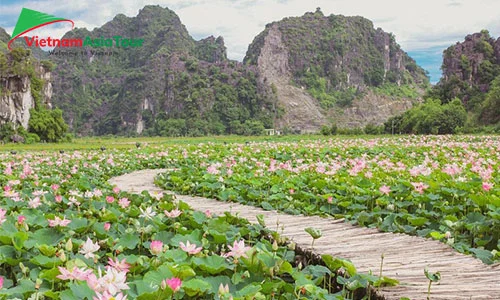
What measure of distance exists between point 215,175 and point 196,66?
8470cm

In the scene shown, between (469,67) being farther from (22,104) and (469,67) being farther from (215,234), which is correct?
(215,234)

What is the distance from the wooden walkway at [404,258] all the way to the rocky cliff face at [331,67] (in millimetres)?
100819

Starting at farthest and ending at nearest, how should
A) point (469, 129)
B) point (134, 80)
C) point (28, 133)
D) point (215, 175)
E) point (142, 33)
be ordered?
point (142, 33) < point (134, 80) < point (28, 133) < point (469, 129) < point (215, 175)

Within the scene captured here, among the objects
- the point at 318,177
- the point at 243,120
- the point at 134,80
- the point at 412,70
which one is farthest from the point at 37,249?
the point at 412,70

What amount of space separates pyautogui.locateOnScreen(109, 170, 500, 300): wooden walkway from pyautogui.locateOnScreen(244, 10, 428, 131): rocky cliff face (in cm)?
10082

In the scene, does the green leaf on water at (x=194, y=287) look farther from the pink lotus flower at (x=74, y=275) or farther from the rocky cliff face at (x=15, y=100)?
the rocky cliff face at (x=15, y=100)

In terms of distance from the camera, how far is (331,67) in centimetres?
12319

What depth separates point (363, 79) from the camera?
415 ft

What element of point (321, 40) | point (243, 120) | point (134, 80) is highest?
point (321, 40)

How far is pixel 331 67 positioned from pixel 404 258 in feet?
404

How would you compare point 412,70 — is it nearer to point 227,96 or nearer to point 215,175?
point 227,96

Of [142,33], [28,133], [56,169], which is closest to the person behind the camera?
[56,169]

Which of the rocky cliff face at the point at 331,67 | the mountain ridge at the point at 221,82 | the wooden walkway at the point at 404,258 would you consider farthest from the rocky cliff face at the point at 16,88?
the rocky cliff face at the point at 331,67

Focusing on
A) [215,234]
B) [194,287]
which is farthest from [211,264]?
[215,234]
